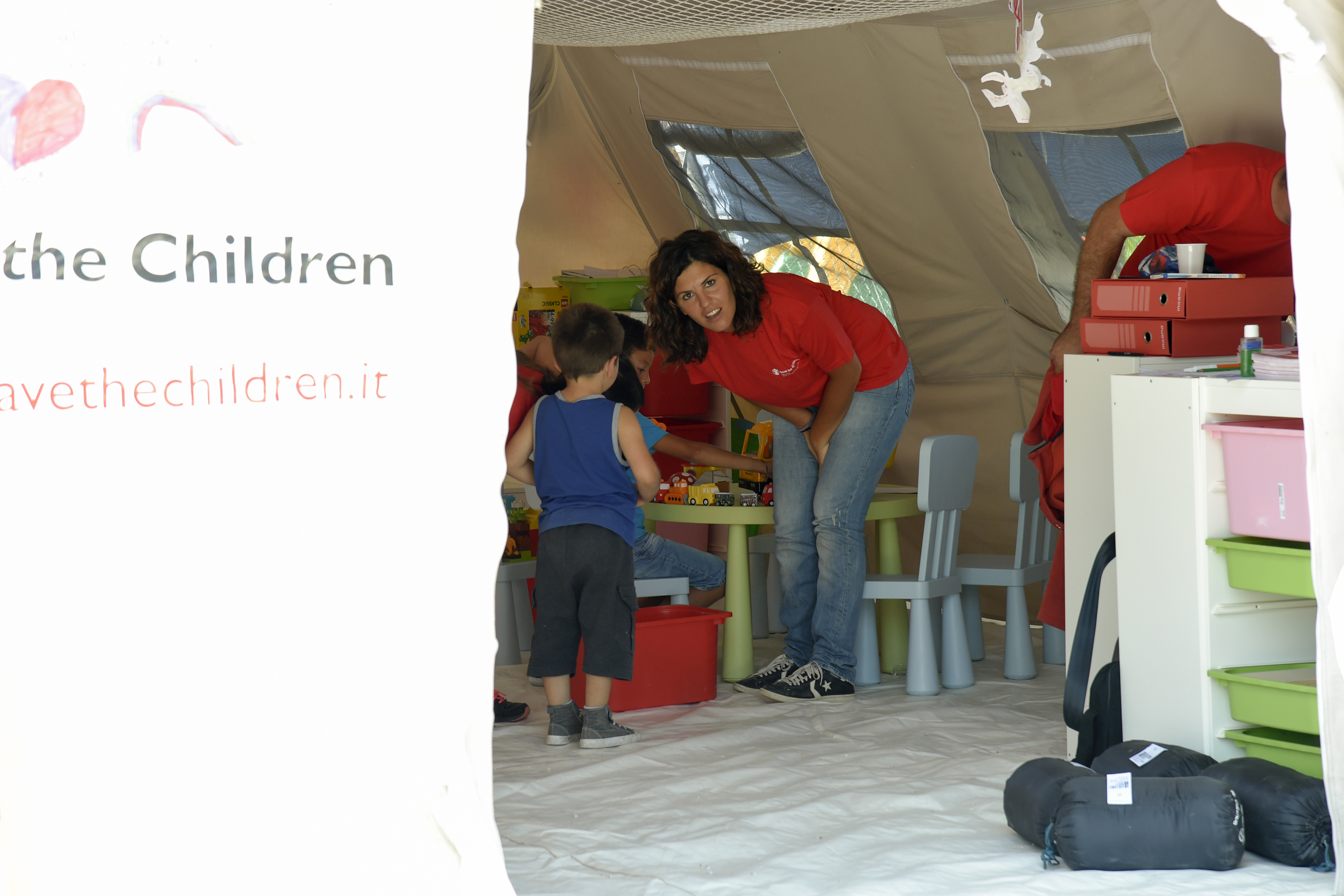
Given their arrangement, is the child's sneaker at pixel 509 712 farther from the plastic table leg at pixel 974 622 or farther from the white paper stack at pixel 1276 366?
the white paper stack at pixel 1276 366

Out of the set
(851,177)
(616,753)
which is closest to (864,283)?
(851,177)

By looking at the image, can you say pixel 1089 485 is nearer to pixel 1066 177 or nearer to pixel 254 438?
pixel 1066 177

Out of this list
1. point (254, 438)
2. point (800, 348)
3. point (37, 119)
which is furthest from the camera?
point (800, 348)

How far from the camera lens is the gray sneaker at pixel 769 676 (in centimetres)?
381

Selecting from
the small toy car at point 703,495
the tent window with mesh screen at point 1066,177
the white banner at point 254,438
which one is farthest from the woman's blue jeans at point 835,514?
the white banner at point 254,438

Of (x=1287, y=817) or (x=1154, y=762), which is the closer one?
(x=1287, y=817)

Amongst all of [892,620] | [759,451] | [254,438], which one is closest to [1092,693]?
[892,620]

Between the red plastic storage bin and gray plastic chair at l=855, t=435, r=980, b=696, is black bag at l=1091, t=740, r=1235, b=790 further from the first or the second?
the red plastic storage bin

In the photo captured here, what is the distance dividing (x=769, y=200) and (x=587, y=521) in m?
2.13

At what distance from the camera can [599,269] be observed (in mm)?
5355

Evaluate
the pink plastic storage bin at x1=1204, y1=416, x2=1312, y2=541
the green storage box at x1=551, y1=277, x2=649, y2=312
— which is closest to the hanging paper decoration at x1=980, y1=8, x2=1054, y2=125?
the pink plastic storage bin at x1=1204, y1=416, x2=1312, y2=541

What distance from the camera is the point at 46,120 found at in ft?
5.33

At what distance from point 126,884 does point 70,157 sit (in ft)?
3.11

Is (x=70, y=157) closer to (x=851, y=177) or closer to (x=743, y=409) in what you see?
(x=851, y=177)
